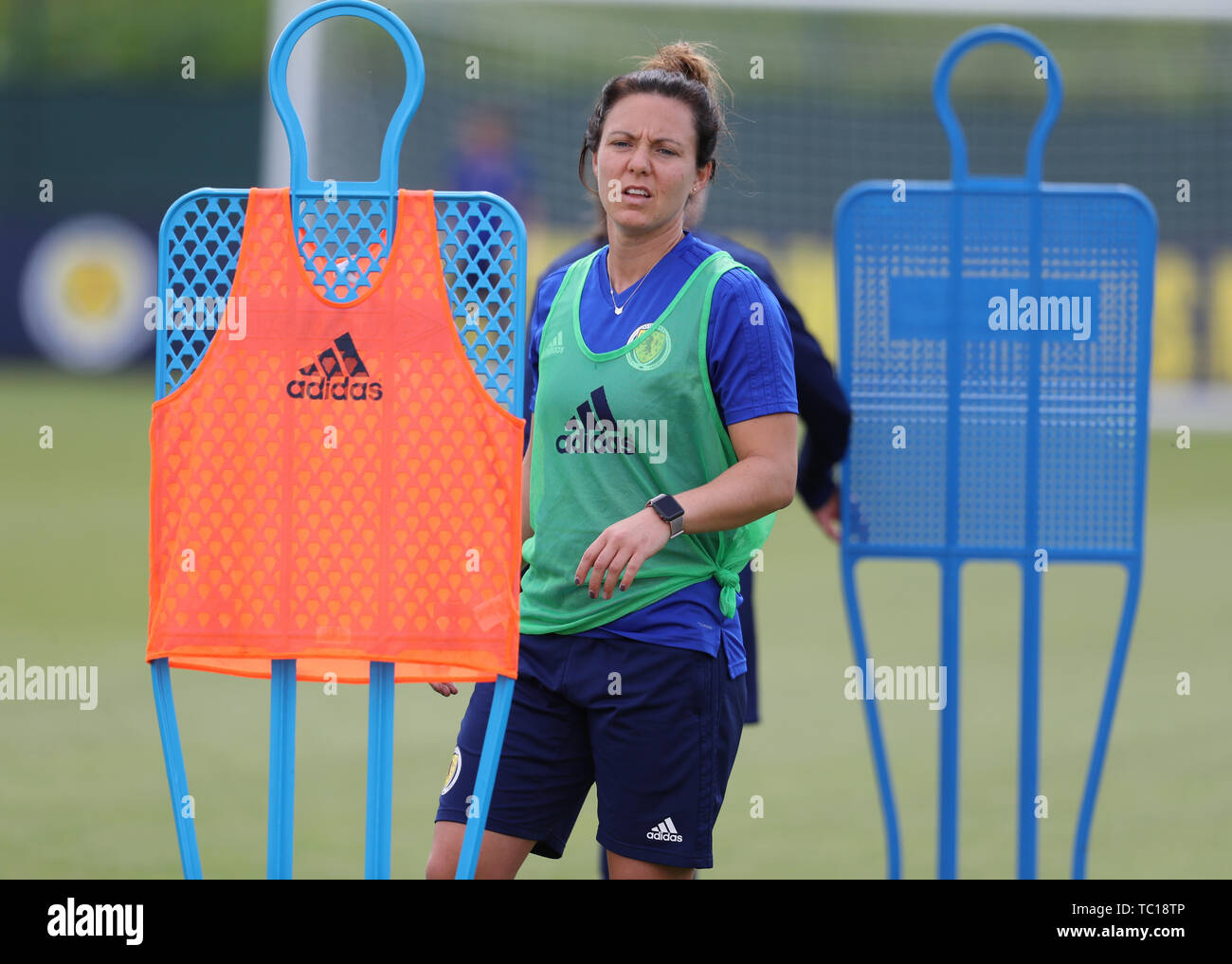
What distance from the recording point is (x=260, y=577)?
2602 mm

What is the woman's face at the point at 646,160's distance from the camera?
2756 mm

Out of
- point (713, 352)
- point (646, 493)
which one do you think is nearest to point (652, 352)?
point (713, 352)

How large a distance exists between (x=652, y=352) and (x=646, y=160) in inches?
14.0

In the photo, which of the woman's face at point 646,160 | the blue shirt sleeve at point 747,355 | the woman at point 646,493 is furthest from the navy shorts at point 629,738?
the woman's face at point 646,160

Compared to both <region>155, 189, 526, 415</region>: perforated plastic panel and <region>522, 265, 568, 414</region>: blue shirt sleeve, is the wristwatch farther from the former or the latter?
<region>522, 265, 568, 414</region>: blue shirt sleeve

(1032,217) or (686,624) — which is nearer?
(686,624)

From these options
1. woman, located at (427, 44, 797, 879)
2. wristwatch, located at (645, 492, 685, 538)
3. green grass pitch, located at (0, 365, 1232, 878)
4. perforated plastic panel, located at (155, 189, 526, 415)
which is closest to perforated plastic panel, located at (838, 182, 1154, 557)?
woman, located at (427, 44, 797, 879)

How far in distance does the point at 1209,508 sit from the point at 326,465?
10866 millimetres

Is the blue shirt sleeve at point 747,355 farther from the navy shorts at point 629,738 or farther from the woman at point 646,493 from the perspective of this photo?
the navy shorts at point 629,738

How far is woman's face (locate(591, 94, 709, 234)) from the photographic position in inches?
108

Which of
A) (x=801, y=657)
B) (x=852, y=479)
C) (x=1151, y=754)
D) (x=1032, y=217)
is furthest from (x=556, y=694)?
(x=801, y=657)

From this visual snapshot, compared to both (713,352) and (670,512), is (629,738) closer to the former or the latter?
(670,512)

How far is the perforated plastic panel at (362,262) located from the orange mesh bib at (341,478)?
0.10 ft
